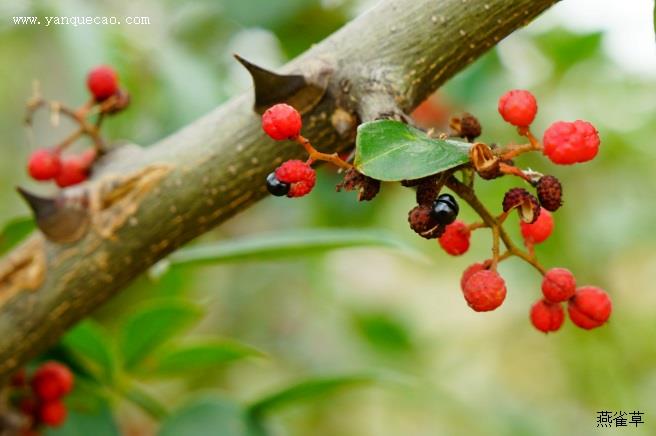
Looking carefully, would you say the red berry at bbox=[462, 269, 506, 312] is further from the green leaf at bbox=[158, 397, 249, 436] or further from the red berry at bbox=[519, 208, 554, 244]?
the green leaf at bbox=[158, 397, 249, 436]

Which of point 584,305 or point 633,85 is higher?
point 633,85

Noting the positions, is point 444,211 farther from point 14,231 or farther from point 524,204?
point 14,231

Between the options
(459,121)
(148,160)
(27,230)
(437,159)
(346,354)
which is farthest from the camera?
(346,354)

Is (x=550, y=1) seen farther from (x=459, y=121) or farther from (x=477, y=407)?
(x=477, y=407)

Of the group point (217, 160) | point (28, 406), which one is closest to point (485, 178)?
point (217, 160)

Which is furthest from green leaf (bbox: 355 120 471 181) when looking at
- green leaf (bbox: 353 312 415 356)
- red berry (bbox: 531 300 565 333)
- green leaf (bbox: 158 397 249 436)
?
green leaf (bbox: 353 312 415 356)

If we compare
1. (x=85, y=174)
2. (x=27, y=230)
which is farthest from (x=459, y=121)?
(x=27, y=230)

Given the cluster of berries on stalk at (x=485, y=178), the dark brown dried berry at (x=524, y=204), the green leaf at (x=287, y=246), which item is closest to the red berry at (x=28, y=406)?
the green leaf at (x=287, y=246)
